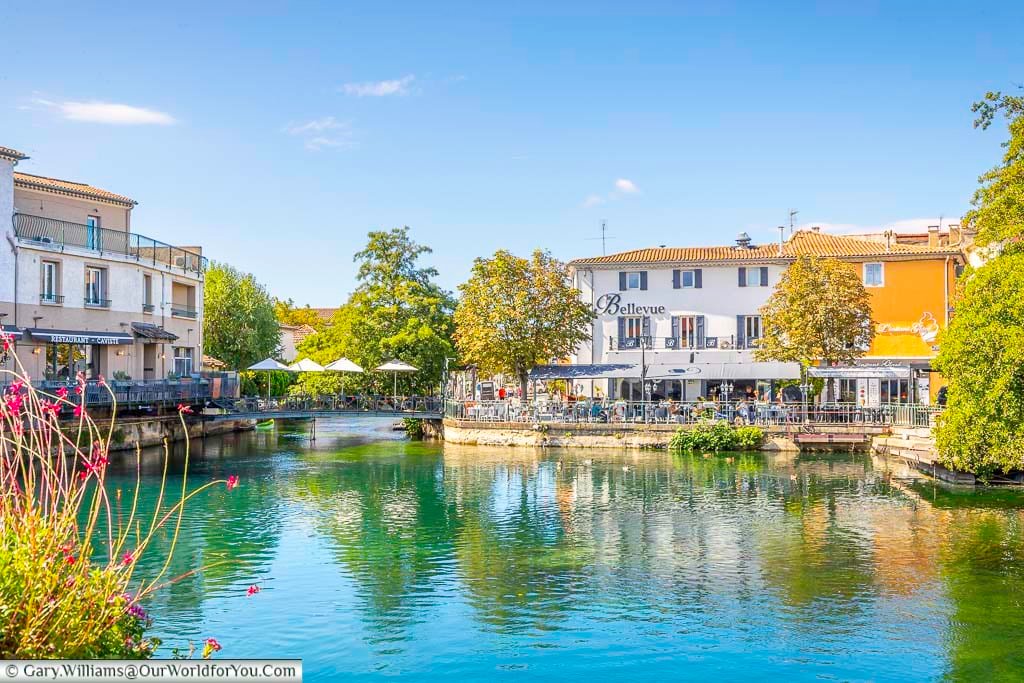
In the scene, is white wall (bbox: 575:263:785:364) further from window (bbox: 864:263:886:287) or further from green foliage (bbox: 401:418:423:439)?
green foliage (bbox: 401:418:423:439)

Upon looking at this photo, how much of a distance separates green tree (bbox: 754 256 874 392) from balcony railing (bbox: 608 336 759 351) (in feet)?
21.0

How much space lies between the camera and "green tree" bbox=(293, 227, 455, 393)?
50.6m

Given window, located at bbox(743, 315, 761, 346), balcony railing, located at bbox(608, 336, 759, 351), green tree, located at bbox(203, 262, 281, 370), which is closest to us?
window, located at bbox(743, 315, 761, 346)

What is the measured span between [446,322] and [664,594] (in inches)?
1484

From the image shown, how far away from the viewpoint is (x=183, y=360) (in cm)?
4878

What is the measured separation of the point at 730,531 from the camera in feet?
71.7

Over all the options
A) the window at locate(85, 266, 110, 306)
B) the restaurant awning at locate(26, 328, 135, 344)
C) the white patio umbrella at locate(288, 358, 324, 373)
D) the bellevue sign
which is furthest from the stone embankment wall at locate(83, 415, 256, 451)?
the bellevue sign

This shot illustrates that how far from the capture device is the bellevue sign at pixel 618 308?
51.5 metres

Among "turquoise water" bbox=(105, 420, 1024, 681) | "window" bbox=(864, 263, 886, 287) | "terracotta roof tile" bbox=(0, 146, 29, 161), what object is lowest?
"turquoise water" bbox=(105, 420, 1024, 681)

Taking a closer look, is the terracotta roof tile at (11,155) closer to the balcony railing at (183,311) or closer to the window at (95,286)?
the window at (95,286)

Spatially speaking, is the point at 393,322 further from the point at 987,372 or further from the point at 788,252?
the point at 987,372

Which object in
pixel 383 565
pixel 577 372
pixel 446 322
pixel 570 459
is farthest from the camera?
pixel 446 322

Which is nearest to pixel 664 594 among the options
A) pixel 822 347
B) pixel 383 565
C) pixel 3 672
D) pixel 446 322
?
pixel 383 565

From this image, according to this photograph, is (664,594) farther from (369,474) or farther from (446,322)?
(446,322)
